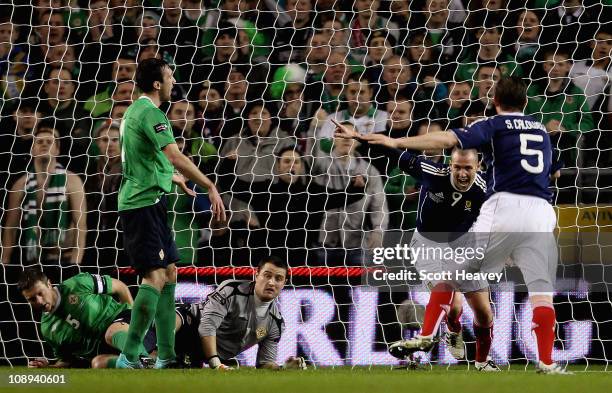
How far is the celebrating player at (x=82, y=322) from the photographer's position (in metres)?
7.61

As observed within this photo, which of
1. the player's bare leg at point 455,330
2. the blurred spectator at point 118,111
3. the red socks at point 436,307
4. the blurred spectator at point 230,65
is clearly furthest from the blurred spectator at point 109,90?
the red socks at point 436,307

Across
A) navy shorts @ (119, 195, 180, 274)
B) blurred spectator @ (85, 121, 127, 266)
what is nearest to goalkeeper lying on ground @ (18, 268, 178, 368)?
blurred spectator @ (85, 121, 127, 266)

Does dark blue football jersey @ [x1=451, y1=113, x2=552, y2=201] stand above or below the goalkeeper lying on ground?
above

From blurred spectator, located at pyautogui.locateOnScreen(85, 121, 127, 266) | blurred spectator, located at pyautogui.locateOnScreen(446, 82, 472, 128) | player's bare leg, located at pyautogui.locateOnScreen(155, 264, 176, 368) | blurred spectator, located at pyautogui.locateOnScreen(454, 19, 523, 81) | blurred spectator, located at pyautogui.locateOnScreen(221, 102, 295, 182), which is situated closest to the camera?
player's bare leg, located at pyautogui.locateOnScreen(155, 264, 176, 368)

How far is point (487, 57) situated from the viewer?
9.62m

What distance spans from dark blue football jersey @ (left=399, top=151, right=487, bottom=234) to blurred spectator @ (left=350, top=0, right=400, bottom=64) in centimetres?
252

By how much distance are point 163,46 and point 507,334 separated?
12.4ft

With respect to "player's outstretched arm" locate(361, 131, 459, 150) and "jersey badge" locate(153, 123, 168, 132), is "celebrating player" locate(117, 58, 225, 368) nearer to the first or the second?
"jersey badge" locate(153, 123, 168, 132)

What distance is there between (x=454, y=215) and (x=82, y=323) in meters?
2.55

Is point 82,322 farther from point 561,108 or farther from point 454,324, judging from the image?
point 561,108

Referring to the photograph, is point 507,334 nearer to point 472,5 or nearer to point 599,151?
point 599,151

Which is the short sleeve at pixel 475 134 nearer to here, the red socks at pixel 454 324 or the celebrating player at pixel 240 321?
the red socks at pixel 454 324

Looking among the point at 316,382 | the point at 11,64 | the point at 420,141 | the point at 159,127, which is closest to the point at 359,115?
the point at 11,64

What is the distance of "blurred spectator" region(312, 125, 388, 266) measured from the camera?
8602 mm
